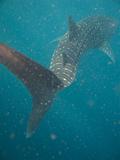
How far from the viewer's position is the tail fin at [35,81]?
21.4ft

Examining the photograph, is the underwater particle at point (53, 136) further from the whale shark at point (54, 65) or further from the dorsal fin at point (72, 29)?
the dorsal fin at point (72, 29)

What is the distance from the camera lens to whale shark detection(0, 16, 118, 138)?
21.8 feet

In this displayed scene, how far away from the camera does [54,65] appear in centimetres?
973

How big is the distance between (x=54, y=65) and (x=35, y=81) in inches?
102

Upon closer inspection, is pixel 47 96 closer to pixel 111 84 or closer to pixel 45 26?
pixel 111 84

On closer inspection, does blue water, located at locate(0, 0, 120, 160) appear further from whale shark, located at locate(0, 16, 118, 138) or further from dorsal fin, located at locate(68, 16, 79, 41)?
dorsal fin, located at locate(68, 16, 79, 41)

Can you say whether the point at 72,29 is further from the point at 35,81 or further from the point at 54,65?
the point at 35,81

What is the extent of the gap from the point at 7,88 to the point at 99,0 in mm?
11938

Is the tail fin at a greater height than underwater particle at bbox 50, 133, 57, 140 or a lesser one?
lesser

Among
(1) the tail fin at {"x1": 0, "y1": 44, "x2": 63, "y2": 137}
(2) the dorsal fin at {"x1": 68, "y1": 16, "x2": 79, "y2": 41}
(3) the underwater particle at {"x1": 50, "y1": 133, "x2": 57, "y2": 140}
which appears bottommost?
(1) the tail fin at {"x1": 0, "y1": 44, "x2": 63, "y2": 137}

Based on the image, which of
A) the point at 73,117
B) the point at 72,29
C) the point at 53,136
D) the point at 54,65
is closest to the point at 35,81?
the point at 54,65

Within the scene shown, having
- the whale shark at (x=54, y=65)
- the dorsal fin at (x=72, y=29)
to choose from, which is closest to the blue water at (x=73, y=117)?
the whale shark at (x=54, y=65)

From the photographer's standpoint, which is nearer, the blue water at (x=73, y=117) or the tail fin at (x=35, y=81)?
the tail fin at (x=35, y=81)

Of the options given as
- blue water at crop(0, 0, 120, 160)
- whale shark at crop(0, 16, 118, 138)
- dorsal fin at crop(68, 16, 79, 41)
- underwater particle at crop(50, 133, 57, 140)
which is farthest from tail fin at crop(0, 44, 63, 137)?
underwater particle at crop(50, 133, 57, 140)
